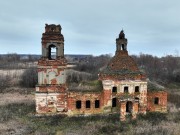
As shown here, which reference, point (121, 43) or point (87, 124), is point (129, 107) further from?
point (121, 43)

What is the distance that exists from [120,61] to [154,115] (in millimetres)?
6150

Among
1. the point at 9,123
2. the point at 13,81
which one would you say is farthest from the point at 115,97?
the point at 13,81

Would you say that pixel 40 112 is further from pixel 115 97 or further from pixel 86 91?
pixel 115 97

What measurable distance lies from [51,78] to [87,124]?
566 cm

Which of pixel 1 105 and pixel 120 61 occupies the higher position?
pixel 120 61

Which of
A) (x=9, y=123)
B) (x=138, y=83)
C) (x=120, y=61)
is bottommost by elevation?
(x=9, y=123)

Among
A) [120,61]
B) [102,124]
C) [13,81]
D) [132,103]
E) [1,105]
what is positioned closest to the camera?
[102,124]

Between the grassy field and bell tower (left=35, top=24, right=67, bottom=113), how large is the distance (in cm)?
114

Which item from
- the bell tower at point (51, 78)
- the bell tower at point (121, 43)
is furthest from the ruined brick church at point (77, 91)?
the bell tower at point (121, 43)

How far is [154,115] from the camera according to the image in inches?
997

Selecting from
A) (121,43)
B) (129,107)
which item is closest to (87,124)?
(129,107)

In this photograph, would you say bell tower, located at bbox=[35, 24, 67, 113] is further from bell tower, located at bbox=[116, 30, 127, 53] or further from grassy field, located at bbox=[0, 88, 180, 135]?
bell tower, located at bbox=[116, 30, 127, 53]

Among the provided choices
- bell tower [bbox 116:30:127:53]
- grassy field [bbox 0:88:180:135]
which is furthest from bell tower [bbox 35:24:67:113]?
bell tower [bbox 116:30:127:53]

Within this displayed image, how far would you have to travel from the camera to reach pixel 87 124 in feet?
75.2
